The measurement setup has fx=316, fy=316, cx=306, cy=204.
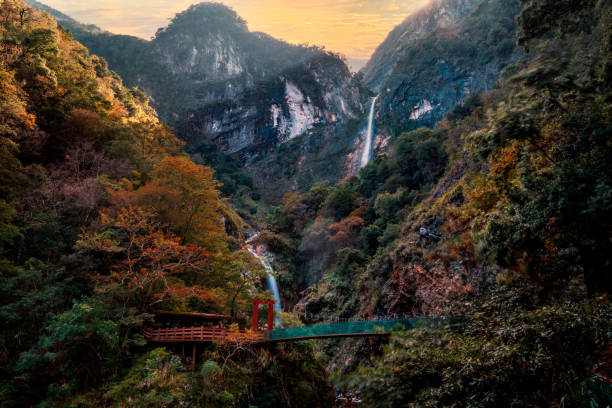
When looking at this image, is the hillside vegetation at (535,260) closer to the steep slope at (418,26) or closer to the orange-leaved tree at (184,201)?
the orange-leaved tree at (184,201)

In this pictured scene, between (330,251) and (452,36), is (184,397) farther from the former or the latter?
(452,36)

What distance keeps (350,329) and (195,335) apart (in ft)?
18.0

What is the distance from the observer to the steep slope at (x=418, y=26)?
101925mm

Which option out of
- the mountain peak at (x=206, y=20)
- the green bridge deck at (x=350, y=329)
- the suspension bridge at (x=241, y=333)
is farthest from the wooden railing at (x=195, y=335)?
the mountain peak at (x=206, y=20)

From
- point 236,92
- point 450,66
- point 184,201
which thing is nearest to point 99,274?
point 184,201

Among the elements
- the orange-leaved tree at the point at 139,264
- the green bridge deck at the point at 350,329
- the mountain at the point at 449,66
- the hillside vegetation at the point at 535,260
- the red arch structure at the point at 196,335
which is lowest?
the red arch structure at the point at 196,335

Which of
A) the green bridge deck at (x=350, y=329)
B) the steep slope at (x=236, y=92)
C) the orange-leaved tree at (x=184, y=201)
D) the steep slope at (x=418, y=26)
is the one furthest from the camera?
the steep slope at (x=418, y=26)

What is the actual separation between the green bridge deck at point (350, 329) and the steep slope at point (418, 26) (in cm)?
8956

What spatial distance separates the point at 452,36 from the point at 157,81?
94.8 meters

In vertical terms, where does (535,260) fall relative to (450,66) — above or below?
below

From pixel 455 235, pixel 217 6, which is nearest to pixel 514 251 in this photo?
pixel 455 235

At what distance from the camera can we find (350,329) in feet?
33.0

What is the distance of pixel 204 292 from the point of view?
1302cm

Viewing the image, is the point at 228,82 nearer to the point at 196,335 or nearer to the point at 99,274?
the point at 99,274
